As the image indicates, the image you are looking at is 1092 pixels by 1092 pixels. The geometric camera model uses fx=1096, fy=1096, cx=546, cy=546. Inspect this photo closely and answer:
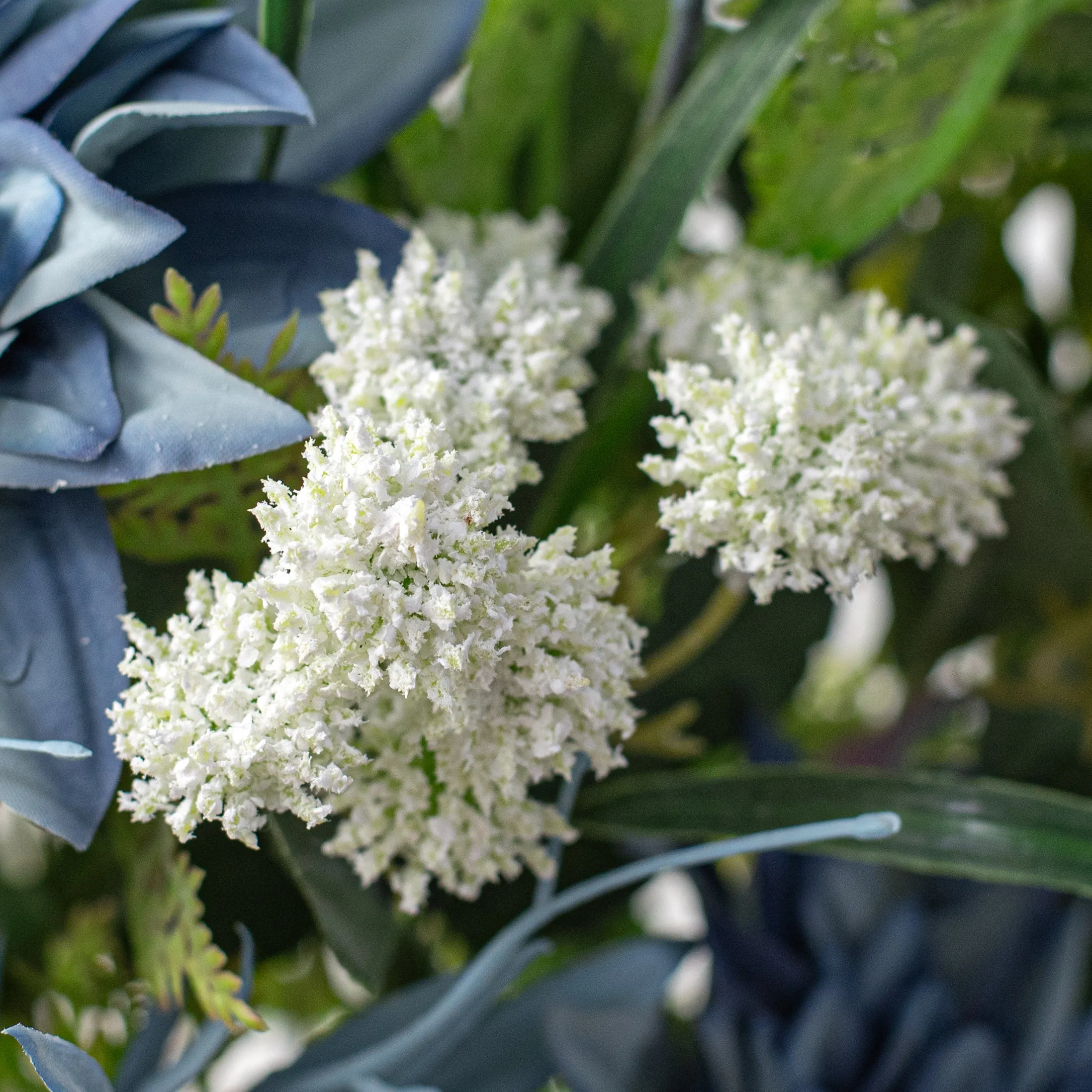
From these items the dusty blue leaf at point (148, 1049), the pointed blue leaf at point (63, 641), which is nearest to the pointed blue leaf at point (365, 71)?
the pointed blue leaf at point (63, 641)

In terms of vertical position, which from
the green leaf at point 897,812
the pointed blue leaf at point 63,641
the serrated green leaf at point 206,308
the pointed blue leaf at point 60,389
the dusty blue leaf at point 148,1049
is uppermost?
the serrated green leaf at point 206,308

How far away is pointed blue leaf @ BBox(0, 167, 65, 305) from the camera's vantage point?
0.21 m

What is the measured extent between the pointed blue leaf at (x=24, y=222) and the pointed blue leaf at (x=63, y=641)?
0.04 meters

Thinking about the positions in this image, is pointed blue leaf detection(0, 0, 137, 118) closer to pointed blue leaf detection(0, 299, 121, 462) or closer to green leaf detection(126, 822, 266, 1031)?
pointed blue leaf detection(0, 299, 121, 462)

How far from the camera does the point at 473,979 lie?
25 centimetres

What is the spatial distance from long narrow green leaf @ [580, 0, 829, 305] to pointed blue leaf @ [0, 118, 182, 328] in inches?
5.0

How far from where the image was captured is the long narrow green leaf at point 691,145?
28cm

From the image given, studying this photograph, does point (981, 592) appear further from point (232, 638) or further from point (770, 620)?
point (232, 638)

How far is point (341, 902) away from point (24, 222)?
0.51 ft

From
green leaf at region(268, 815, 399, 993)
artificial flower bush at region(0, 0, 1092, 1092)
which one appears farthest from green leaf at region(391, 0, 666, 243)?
green leaf at region(268, 815, 399, 993)

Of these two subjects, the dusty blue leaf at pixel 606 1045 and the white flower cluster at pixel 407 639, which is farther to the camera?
the dusty blue leaf at pixel 606 1045

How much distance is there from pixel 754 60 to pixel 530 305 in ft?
0.34

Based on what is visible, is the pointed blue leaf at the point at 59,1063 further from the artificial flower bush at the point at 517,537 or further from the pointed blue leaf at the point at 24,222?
the pointed blue leaf at the point at 24,222

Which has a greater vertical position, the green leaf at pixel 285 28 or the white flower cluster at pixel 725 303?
the green leaf at pixel 285 28
